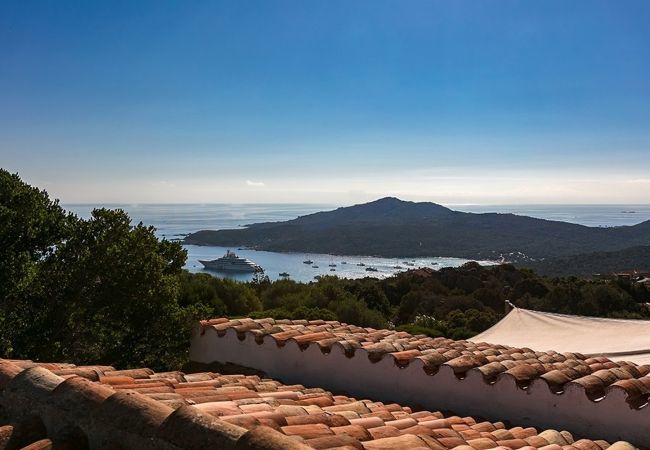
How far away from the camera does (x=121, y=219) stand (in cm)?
961

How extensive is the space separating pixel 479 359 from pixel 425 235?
251ft

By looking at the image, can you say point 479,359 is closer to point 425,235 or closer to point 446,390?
point 446,390

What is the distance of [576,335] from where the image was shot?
919 cm

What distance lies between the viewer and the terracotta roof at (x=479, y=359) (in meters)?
4.59

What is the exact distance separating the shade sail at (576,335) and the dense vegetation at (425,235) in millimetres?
50464

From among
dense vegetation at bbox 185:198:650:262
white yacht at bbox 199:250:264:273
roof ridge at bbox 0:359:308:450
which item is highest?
roof ridge at bbox 0:359:308:450

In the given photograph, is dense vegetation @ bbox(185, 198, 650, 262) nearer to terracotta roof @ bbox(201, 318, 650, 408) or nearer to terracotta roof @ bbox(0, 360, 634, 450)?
terracotta roof @ bbox(201, 318, 650, 408)

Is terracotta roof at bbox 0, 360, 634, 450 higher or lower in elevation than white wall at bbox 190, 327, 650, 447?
higher

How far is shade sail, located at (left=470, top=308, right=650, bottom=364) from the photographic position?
6.98m

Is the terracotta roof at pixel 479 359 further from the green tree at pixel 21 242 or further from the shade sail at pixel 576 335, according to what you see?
the green tree at pixel 21 242

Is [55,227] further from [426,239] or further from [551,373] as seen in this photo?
[426,239]

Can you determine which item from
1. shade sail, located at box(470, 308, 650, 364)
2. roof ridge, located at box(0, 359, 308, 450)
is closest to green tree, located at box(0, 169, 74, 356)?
roof ridge, located at box(0, 359, 308, 450)

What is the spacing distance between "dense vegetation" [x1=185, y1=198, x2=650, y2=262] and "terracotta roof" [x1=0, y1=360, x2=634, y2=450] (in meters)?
58.0

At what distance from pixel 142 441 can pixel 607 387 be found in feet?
12.3
